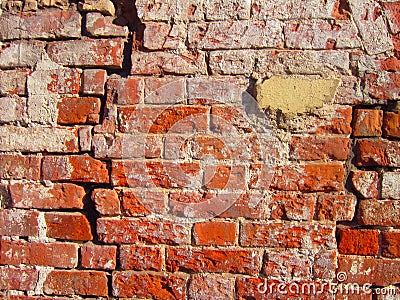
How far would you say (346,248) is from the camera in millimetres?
1480

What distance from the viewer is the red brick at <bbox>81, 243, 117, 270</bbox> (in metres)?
1.56

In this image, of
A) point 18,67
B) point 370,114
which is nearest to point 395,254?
point 370,114

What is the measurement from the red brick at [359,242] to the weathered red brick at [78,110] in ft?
3.39

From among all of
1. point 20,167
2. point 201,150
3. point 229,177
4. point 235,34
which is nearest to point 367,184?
point 229,177

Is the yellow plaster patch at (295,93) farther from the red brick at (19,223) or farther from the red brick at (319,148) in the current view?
the red brick at (19,223)

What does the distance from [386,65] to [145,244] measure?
1.11m

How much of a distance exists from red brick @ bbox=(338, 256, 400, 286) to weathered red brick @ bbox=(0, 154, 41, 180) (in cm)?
122

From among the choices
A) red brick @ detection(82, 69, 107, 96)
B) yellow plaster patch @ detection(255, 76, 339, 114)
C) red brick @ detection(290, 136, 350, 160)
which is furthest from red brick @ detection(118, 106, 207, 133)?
red brick @ detection(290, 136, 350, 160)

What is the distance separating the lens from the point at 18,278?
162 centimetres

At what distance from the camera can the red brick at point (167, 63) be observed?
1.54 m

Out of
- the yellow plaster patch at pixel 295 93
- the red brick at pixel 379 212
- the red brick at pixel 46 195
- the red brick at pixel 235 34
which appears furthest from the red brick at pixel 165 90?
the red brick at pixel 379 212

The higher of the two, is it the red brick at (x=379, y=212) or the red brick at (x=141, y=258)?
the red brick at (x=379, y=212)

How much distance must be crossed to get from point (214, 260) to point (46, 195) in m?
0.70

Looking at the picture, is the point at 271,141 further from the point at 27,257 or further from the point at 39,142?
the point at 27,257
